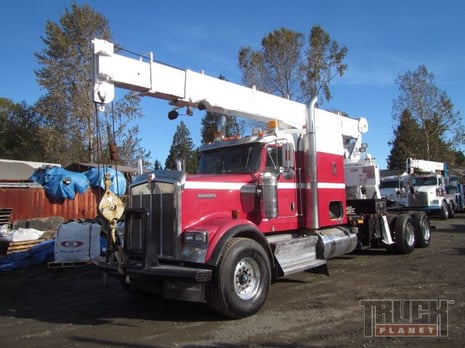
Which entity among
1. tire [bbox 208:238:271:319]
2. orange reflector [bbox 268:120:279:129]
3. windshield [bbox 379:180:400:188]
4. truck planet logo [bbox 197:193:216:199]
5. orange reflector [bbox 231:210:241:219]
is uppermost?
orange reflector [bbox 268:120:279:129]

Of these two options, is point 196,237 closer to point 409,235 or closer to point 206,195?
point 206,195

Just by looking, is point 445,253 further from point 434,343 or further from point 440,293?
point 434,343

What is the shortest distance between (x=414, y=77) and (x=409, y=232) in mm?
31003

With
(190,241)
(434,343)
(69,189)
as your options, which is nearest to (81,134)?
(69,189)

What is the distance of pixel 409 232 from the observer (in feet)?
40.5

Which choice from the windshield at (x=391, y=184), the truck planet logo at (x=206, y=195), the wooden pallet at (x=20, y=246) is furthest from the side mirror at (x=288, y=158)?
the windshield at (x=391, y=184)

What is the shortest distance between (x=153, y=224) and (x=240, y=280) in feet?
5.06

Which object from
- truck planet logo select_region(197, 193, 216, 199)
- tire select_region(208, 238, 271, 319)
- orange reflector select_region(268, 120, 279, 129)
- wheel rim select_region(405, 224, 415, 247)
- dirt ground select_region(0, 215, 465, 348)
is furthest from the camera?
wheel rim select_region(405, 224, 415, 247)

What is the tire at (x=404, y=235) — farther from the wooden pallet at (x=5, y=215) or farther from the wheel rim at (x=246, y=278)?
the wooden pallet at (x=5, y=215)

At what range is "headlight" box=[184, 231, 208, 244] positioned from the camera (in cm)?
611

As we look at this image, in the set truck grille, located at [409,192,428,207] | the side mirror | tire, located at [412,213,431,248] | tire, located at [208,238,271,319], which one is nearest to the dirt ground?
tire, located at [208,238,271,319]

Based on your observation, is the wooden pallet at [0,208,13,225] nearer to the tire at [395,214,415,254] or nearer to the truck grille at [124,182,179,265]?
the truck grille at [124,182,179,265]

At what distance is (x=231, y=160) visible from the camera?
8.19 metres

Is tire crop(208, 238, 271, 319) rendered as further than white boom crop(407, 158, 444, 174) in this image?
No
